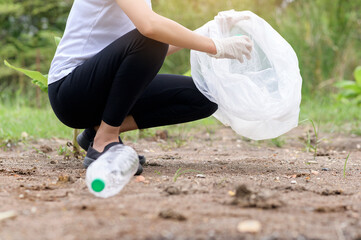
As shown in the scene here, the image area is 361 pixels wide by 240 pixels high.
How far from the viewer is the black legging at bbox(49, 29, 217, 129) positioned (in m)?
1.73

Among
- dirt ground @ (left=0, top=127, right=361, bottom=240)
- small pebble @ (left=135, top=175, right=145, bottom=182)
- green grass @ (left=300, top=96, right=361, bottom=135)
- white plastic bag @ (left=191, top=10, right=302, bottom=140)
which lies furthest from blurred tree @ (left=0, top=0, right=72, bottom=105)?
small pebble @ (left=135, top=175, right=145, bottom=182)

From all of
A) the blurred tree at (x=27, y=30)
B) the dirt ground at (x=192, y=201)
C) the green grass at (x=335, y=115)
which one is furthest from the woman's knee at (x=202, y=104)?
the blurred tree at (x=27, y=30)

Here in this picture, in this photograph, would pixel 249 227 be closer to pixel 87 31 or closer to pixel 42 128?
pixel 87 31

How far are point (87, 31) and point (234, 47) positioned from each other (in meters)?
0.63

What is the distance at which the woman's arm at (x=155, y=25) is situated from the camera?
1563 millimetres

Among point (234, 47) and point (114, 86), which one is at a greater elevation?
point (234, 47)

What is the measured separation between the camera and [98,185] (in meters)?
1.31

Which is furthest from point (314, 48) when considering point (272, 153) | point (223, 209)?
point (223, 209)

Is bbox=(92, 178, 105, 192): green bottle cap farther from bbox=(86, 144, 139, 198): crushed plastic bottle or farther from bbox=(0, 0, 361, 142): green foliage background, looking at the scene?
bbox=(0, 0, 361, 142): green foliage background

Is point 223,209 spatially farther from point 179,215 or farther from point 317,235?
point 317,235

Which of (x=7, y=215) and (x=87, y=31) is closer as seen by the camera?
(x=7, y=215)

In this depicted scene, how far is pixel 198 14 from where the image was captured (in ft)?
20.3

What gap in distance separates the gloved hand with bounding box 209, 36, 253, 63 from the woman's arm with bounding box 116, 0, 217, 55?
15 centimetres

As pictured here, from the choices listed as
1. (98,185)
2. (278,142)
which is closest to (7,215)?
(98,185)
